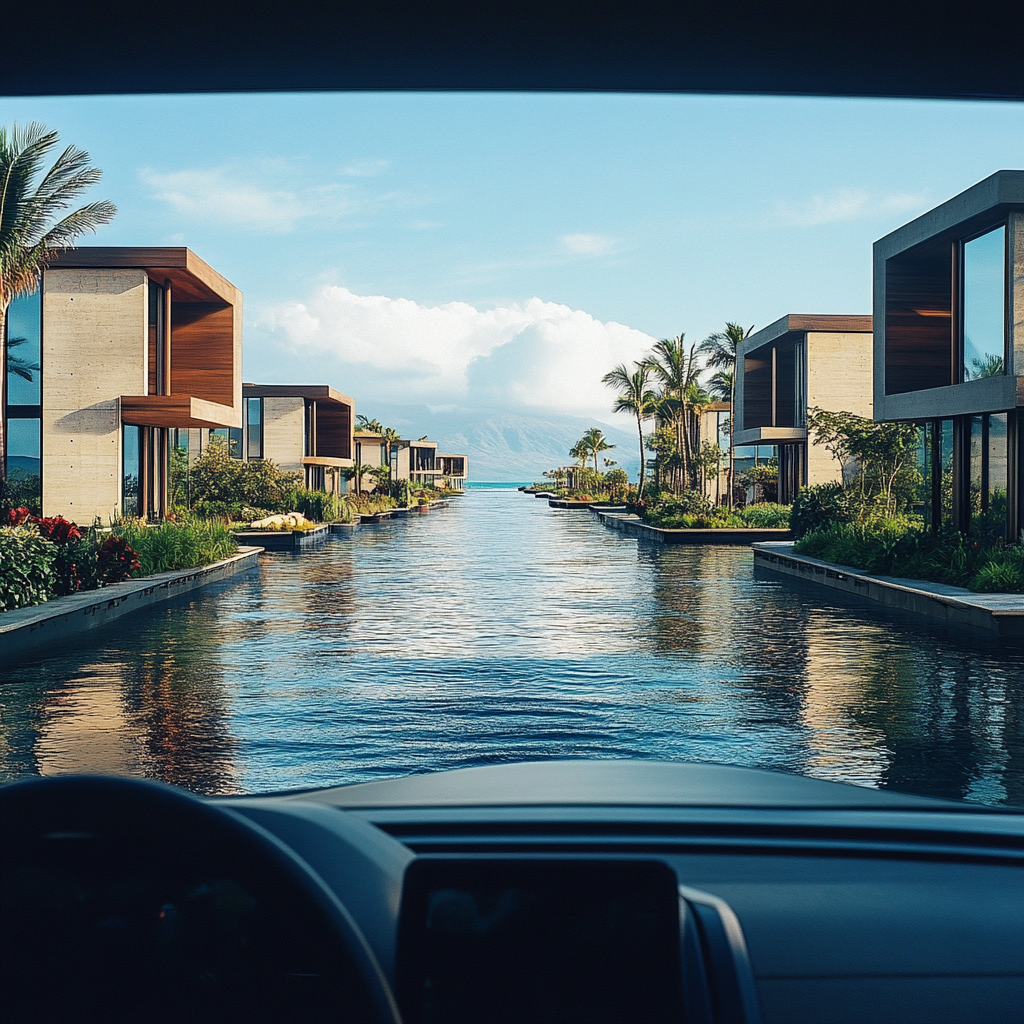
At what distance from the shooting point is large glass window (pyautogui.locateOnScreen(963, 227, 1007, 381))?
20562 mm

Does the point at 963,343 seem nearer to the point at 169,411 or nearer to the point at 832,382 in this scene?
the point at 169,411

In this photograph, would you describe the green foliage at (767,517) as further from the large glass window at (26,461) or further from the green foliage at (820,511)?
→ the large glass window at (26,461)

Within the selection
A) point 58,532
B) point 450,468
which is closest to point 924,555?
point 58,532

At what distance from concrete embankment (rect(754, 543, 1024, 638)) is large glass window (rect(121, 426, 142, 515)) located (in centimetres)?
1711

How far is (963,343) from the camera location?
22359mm

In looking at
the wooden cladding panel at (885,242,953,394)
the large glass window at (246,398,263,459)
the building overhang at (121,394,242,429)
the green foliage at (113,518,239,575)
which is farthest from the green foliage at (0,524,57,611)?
the large glass window at (246,398,263,459)

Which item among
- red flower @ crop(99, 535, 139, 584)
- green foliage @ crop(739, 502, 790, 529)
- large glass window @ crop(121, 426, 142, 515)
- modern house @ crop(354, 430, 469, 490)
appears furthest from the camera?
modern house @ crop(354, 430, 469, 490)

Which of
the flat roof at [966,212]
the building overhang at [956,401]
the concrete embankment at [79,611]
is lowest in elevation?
the concrete embankment at [79,611]

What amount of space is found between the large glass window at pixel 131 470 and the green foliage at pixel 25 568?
14.6 m

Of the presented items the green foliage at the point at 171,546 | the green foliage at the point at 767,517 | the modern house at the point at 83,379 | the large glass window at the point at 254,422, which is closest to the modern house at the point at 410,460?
the large glass window at the point at 254,422

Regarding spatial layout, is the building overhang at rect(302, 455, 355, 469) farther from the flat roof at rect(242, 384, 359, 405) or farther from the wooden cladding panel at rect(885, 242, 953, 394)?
the wooden cladding panel at rect(885, 242, 953, 394)

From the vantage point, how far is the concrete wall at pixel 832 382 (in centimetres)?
4162

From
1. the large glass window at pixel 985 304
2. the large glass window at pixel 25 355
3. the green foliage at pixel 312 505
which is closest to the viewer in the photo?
the large glass window at pixel 985 304

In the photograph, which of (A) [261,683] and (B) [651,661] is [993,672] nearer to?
(B) [651,661]
